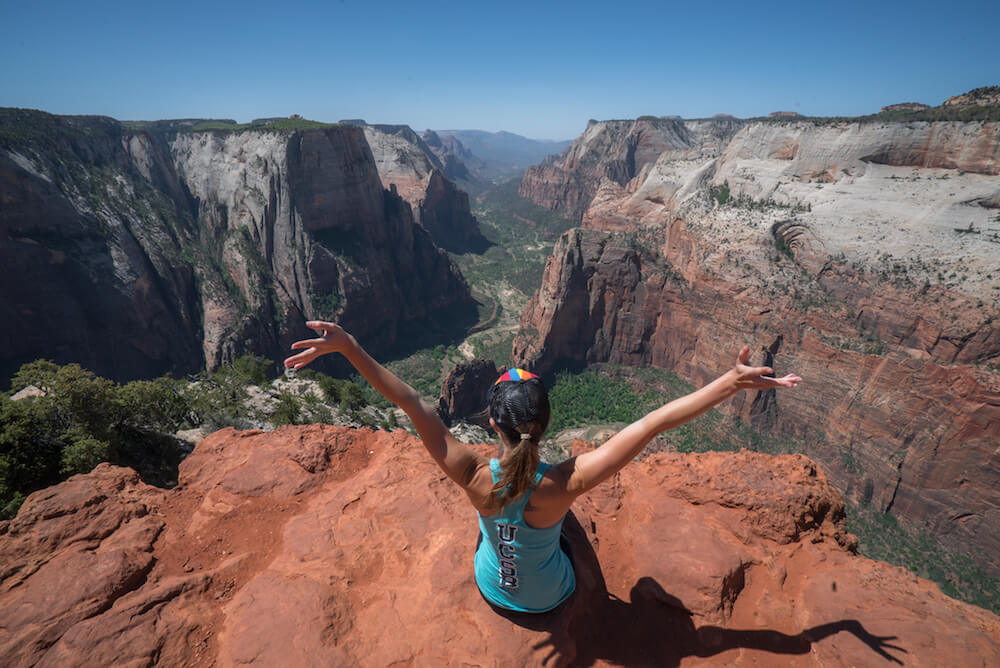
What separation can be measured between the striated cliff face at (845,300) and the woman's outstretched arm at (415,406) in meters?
38.1

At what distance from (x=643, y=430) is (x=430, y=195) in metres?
105

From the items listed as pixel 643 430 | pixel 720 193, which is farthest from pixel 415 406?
pixel 720 193

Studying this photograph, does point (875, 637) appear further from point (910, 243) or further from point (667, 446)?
point (910, 243)

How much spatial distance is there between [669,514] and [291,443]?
22.1ft

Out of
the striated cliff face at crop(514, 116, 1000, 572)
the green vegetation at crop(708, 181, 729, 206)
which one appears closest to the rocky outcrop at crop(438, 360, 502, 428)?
the striated cliff face at crop(514, 116, 1000, 572)

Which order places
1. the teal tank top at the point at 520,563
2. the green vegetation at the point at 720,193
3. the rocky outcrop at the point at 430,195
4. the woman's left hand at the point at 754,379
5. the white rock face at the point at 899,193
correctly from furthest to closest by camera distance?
the rocky outcrop at the point at 430,195 → the green vegetation at the point at 720,193 → the white rock face at the point at 899,193 → the teal tank top at the point at 520,563 → the woman's left hand at the point at 754,379

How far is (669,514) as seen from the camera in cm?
672

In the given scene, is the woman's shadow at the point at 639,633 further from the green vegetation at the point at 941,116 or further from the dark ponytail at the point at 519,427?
the green vegetation at the point at 941,116

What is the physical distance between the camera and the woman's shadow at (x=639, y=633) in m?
4.41

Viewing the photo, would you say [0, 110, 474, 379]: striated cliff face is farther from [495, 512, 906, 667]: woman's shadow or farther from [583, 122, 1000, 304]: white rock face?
[495, 512, 906, 667]: woman's shadow

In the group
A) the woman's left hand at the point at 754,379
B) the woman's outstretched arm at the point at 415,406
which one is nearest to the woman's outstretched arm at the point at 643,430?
the woman's left hand at the point at 754,379

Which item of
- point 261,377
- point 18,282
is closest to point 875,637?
point 261,377

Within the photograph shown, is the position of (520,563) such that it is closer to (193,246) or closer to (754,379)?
(754,379)

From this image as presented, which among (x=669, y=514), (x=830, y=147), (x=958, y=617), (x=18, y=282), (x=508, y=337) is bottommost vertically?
(x=508, y=337)
